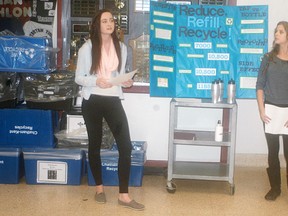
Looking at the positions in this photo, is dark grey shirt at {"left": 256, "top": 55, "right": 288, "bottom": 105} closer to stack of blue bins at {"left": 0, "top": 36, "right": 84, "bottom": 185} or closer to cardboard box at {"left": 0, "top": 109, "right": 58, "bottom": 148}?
stack of blue bins at {"left": 0, "top": 36, "right": 84, "bottom": 185}

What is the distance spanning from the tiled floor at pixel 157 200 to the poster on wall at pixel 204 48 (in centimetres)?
82

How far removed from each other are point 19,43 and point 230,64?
6.10ft

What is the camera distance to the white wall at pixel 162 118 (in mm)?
4043

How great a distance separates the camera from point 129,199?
3172 millimetres

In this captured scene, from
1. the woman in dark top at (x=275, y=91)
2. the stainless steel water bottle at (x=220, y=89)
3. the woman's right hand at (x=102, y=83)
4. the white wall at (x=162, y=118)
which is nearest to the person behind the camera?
the woman's right hand at (x=102, y=83)

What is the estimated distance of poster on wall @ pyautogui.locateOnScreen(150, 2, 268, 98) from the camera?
12.3 ft

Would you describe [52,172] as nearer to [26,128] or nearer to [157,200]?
[26,128]

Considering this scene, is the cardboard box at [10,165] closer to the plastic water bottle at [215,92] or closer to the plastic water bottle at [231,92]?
the plastic water bottle at [215,92]

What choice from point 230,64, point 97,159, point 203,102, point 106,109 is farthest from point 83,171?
point 230,64

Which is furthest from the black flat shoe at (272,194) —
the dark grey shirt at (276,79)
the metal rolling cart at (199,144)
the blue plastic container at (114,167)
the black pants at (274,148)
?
the blue plastic container at (114,167)

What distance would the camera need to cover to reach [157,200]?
3346 millimetres

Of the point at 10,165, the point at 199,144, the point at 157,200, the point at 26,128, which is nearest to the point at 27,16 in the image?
the point at 26,128

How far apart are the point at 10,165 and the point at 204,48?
78.4 inches

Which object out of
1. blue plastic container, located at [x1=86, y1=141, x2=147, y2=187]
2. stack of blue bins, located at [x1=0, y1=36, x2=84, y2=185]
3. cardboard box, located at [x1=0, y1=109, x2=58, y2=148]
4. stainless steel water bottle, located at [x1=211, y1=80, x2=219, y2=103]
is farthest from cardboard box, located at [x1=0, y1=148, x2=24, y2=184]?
stainless steel water bottle, located at [x1=211, y1=80, x2=219, y2=103]
